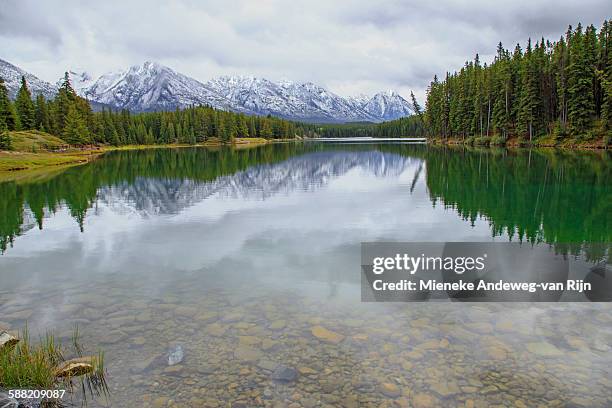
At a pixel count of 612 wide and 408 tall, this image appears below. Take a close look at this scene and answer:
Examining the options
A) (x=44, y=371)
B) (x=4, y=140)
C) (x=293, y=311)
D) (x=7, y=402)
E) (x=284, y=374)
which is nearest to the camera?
(x=7, y=402)

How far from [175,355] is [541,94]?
325 ft

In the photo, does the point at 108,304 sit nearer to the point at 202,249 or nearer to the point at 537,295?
the point at 202,249

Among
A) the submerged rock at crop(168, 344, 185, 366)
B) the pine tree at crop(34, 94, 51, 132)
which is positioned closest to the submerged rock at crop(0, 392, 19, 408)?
the submerged rock at crop(168, 344, 185, 366)

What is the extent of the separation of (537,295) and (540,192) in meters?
22.5

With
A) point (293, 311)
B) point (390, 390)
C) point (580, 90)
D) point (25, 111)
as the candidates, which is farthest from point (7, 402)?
point (25, 111)

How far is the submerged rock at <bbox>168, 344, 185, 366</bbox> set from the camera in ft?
32.0

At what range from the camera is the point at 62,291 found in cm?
1458

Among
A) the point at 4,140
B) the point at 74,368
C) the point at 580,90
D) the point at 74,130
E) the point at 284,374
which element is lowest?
the point at 284,374

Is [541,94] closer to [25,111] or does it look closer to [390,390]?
[390,390]

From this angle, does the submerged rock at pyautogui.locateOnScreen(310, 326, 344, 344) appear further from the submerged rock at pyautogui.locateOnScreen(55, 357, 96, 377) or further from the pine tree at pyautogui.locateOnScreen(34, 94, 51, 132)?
the pine tree at pyautogui.locateOnScreen(34, 94, 51, 132)

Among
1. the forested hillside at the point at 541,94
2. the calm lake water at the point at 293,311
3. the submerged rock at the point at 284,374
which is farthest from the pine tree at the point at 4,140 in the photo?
the forested hillside at the point at 541,94

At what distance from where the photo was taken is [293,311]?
12516 millimetres

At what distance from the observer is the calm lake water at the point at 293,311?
8.77 metres

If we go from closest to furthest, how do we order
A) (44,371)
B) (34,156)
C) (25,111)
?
1. (44,371)
2. (34,156)
3. (25,111)
